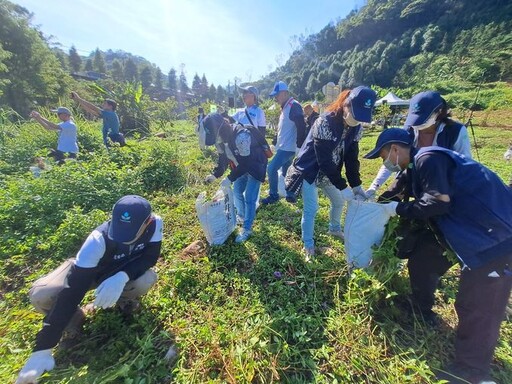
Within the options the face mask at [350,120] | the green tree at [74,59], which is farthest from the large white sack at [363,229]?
the green tree at [74,59]

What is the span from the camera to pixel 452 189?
151cm

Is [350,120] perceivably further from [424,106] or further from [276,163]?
[276,163]

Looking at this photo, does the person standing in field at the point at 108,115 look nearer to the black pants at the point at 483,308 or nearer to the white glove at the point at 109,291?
the white glove at the point at 109,291

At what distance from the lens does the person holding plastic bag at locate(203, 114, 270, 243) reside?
2.87m

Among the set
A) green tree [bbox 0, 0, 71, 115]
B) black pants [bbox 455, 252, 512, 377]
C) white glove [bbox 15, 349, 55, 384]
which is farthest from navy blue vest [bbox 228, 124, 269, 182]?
green tree [bbox 0, 0, 71, 115]

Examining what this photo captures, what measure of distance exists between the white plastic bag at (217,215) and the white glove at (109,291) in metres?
1.06

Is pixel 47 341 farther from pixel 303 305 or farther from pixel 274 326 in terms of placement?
pixel 303 305

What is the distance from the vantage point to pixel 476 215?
1443 mm

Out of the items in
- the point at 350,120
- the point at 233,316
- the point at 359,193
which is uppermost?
the point at 350,120

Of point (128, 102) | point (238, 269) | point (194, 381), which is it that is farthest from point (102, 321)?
point (128, 102)

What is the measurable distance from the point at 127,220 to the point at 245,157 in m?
1.54

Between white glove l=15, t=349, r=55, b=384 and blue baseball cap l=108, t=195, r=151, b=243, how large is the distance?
30.9 inches

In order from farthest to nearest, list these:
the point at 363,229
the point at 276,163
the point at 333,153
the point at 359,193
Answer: the point at 276,163
the point at 359,193
the point at 333,153
the point at 363,229

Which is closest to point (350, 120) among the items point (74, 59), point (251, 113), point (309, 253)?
point (309, 253)
